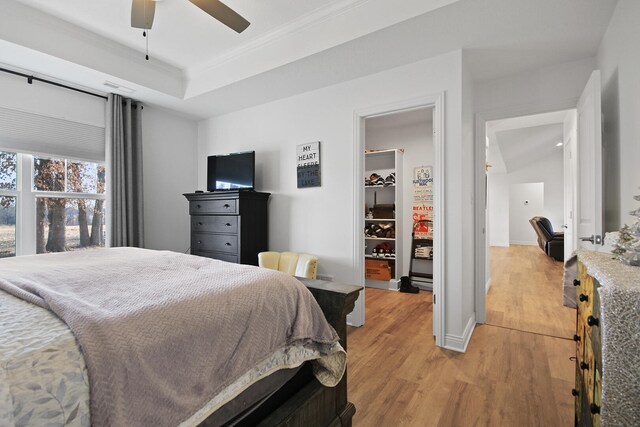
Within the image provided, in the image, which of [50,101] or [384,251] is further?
[384,251]

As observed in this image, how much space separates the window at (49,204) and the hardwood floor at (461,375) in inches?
119

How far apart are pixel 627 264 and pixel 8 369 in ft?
5.27

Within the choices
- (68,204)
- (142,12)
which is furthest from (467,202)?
(68,204)

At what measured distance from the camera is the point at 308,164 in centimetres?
318

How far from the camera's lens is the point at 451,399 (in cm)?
179

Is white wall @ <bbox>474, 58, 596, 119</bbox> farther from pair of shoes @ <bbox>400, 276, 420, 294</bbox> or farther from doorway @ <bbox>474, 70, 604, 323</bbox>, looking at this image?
pair of shoes @ <bbox>400, 276, 420, 294</bbox>

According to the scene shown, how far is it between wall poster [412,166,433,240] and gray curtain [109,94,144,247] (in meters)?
3.56

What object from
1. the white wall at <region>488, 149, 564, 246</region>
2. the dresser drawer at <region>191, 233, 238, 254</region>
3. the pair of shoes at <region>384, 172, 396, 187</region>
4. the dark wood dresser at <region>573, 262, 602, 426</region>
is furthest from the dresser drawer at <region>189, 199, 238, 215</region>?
the white wall at <region>488, 149, 564, 246</region>

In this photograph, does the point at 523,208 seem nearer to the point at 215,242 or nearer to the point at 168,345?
the point at 215,242

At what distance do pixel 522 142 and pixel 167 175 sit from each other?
7.21m

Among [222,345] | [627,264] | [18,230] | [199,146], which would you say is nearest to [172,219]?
[199,146]

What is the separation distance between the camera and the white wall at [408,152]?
4309 millimetres

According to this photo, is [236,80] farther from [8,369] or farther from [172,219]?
[8,369]

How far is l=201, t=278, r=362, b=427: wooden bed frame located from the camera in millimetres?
1089
